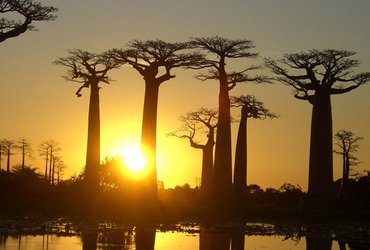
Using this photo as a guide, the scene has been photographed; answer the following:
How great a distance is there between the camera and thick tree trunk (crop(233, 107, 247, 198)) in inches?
1841

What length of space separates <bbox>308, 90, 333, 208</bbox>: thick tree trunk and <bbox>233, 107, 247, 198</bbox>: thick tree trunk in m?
6.53

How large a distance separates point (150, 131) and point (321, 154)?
908 cm

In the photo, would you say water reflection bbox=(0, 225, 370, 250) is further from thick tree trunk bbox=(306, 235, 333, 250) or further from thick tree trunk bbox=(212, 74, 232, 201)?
thick tree trunk bbox=(212, 74, 232, 201)

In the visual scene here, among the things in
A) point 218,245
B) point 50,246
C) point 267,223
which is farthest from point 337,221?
point 50,246

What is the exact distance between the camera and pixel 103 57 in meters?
42.4

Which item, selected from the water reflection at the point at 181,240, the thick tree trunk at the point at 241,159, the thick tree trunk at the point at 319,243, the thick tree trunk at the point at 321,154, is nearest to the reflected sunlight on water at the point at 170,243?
the water reflection at the point at 181,240

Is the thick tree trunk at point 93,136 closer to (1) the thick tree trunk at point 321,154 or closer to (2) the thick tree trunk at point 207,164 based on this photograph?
(2) the thick tree trunk at point 207,164

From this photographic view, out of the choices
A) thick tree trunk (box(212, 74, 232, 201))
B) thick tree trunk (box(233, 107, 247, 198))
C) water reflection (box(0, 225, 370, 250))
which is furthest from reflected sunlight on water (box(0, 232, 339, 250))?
thick tree trunk (box(233, 107, 247, 198))

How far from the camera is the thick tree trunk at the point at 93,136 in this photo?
43062mm

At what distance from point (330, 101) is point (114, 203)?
43.0 feet

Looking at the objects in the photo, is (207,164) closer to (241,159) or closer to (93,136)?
(241,159)

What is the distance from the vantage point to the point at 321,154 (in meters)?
40.7

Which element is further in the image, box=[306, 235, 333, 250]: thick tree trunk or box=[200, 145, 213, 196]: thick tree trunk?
box=[200, 145, 213, 196]: thick tree trunk

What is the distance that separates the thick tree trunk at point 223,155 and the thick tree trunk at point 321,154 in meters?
4.26
